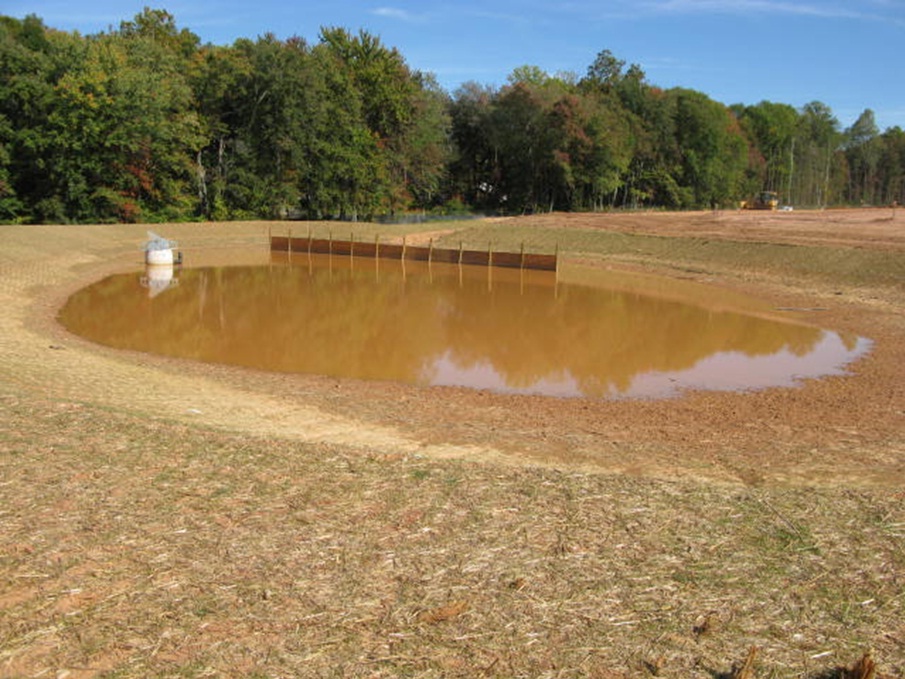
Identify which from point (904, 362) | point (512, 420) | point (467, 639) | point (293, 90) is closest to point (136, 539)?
point (467, 639)

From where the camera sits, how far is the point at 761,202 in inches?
3120

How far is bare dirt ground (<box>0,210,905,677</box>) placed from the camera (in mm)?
4043

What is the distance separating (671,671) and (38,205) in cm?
4209

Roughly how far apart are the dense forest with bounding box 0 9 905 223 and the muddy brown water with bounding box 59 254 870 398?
578 inches

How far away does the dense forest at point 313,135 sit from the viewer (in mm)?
38938

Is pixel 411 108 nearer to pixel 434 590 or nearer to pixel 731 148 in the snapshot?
pixel 731 148

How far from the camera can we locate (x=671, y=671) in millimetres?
3908

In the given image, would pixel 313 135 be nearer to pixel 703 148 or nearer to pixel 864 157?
pixel 703 148

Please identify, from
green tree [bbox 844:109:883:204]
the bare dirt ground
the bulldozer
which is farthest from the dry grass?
green tree [bbox 844:109:883:204]

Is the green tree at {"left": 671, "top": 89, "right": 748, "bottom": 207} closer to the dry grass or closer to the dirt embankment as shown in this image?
the dirt embankment

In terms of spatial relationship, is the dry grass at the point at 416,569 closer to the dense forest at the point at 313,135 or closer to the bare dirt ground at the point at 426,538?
the bare dirt ground at the point at 426,538

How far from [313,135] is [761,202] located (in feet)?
164

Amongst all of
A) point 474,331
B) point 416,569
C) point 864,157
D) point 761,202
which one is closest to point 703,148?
point 761,202

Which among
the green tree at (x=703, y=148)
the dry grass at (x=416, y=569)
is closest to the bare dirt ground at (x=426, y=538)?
the dry grass at (x=416, y=569)
